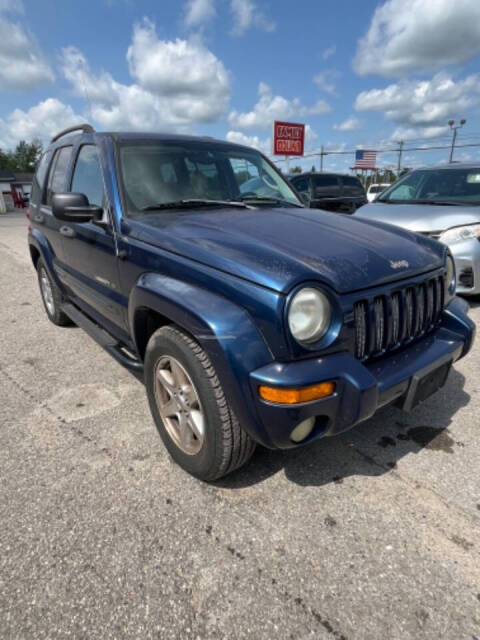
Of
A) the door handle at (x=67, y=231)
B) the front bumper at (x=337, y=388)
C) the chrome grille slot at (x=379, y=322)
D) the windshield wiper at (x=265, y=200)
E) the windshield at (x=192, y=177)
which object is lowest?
the front bumper at (x=337, y=388)

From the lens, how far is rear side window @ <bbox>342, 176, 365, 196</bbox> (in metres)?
10.1

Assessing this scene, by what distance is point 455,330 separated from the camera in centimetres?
222

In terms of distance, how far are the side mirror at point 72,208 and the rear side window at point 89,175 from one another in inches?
7.1

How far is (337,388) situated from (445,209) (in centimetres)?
413

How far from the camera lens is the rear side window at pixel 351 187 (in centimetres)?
1009

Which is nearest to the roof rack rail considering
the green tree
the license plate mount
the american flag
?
the license plate mount

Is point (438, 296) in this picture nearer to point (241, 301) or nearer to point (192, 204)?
point (241, 301)

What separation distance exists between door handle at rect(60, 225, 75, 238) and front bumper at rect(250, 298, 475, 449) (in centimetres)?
226

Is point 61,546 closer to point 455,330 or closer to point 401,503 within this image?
point 401,503

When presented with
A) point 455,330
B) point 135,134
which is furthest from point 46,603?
point 135,134

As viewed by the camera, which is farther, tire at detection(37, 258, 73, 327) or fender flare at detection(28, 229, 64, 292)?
tire at detection(37, 258, 73, 327)

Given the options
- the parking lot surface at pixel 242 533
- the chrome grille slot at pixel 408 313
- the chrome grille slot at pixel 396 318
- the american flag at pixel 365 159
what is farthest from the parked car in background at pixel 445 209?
the american flag at pixel 365 159

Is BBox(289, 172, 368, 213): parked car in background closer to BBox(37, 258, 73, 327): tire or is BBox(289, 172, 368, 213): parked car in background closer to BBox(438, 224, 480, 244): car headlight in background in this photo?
BBox(438, 224, 480, 244): car headlight in background

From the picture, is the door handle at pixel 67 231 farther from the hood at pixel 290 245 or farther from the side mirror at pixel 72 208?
the hood at pixel 290 245
